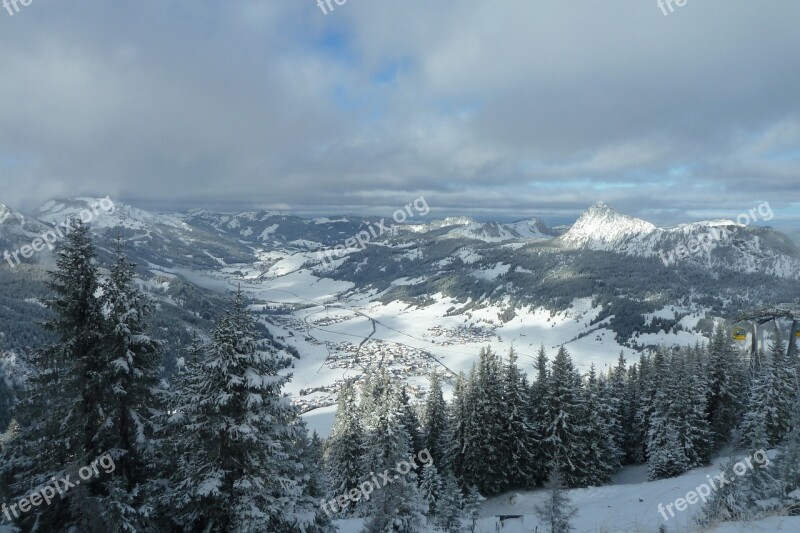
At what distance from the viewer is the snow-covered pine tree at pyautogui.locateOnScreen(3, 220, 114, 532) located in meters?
11.9

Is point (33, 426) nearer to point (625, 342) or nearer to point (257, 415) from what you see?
point (257, 415)

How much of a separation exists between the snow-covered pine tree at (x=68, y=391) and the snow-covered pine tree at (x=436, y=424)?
97.4 ft

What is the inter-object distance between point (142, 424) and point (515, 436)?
2889 cm

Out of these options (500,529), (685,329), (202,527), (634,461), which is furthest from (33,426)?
(685,329)

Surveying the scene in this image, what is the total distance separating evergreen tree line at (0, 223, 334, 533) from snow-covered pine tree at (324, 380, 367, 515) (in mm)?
23045

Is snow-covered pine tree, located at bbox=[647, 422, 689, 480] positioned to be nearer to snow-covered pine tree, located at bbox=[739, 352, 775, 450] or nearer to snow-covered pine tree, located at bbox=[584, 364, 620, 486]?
snow-covered pine tree, located at bbox=[584, 364, 620, 486]

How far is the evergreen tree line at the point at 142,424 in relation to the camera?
1098 cm

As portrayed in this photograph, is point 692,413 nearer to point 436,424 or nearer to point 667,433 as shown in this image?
point 667,433

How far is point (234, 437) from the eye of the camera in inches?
428

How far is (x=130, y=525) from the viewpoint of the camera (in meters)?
10.2

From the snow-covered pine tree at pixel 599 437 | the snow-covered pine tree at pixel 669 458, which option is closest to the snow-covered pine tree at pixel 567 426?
the snow-covered pine tree at pixel 599 437

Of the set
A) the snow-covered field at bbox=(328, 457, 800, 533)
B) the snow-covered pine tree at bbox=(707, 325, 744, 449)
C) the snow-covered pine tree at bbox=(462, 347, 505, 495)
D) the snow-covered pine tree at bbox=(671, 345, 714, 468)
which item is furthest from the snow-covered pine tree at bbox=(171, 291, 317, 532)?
the snow-covered pine tree at bbox=(707, 325, 744, 449)

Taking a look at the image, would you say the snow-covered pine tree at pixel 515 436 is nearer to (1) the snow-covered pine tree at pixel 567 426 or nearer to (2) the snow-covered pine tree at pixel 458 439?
(1) the snow-covered pine tree at pixel 567 426

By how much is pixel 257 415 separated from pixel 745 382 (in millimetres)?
49475
